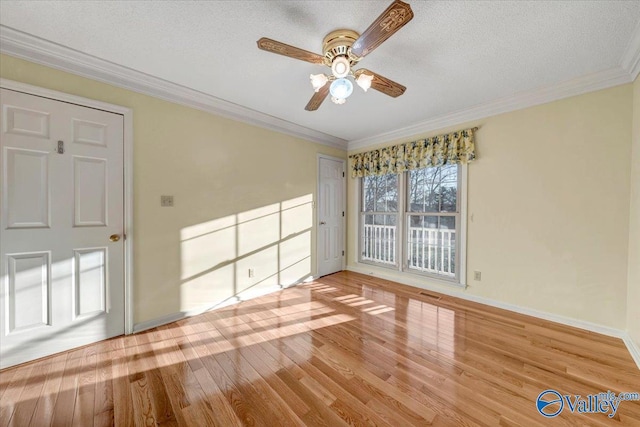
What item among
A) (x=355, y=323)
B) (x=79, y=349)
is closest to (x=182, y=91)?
(x=79, y=349)

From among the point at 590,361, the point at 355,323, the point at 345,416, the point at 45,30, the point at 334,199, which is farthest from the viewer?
the point at 334,199

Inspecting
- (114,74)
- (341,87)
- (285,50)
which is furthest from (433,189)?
(114,74)

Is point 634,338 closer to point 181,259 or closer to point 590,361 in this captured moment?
point 590,361

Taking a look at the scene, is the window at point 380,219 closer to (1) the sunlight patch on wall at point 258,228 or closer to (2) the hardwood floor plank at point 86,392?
(1) the sunlight patch on wall at point 258,228

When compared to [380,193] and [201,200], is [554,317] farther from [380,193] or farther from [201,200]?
[201,200]

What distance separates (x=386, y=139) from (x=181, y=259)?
335 centimetres

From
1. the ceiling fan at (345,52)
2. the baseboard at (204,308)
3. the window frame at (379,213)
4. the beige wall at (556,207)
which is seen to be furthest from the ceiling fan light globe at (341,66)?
the baseboard at (204,308)

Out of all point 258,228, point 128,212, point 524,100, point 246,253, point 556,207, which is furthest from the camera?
point 258,228

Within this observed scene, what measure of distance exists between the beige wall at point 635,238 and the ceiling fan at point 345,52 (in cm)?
202

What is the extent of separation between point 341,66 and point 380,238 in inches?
123

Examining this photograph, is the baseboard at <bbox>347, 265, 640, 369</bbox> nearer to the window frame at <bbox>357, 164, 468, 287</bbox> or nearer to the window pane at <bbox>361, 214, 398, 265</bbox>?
the window frame at <bbox>357, 164, 468, 287</bbox>

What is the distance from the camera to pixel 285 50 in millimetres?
1605

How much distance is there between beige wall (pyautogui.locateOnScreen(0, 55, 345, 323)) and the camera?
7.82 ft

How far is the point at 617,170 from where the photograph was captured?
88.7 inches
